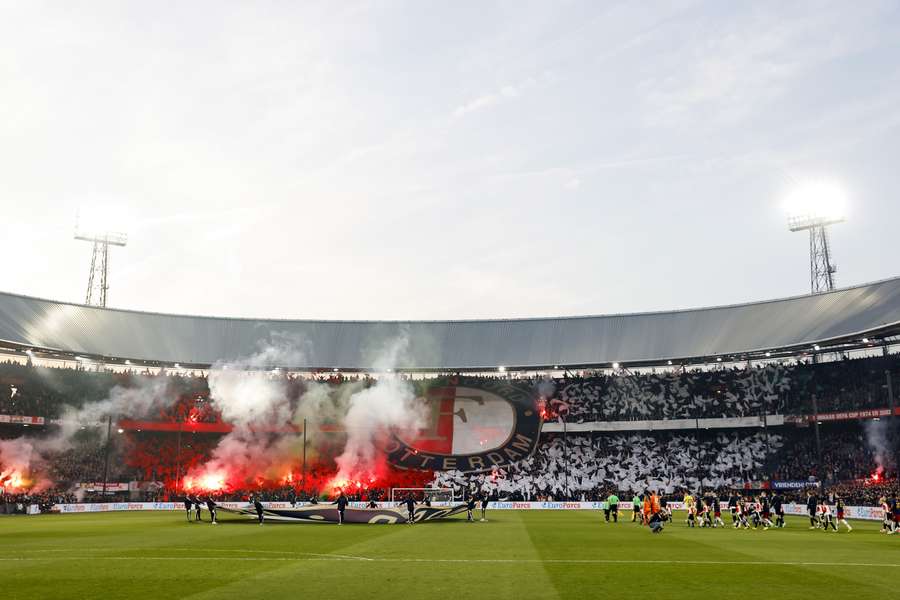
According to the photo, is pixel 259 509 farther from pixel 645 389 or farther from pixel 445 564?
pixel 645 389

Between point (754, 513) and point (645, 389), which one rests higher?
point (645, 389)

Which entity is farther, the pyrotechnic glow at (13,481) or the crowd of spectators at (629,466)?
the crowd of spectators at (629,466)

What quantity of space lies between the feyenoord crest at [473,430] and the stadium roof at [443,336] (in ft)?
9.08

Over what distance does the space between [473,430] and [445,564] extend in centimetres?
6147

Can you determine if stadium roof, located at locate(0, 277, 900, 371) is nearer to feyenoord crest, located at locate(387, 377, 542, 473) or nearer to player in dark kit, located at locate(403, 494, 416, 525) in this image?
feyenoord crest, located at locate(387, 377, 542, 473)

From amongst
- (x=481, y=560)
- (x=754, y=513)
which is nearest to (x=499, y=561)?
(x=481, y=560)

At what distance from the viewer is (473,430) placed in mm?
80750

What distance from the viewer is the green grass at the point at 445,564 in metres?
15.3

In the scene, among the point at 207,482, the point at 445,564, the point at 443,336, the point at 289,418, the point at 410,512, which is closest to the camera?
the point at 445,564

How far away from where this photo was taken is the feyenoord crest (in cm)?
7838

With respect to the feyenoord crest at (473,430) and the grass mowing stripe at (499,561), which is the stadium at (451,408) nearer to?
the feyenoord crest at (473,430)

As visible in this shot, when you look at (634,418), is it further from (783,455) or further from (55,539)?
(55,539)

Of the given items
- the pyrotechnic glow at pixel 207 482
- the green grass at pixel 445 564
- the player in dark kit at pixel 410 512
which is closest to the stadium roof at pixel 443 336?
the pyrotechnic glow at pixel 207 482

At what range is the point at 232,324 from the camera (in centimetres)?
8719
